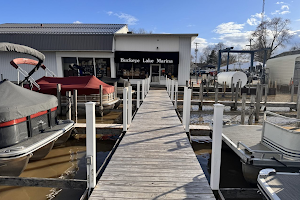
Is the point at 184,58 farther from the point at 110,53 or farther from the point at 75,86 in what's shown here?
the point at 75,86

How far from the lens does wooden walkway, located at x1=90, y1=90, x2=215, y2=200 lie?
3.21 m

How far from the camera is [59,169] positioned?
19.1 feet

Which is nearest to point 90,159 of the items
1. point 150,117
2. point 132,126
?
point 132,126

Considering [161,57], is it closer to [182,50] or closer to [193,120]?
[182,50]

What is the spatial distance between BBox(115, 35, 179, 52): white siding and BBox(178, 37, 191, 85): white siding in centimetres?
47

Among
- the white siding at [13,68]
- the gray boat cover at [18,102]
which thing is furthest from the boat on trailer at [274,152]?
the white siding at [13,68]

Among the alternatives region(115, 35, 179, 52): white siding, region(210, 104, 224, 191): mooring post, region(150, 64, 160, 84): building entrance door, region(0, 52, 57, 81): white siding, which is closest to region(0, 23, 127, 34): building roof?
region(115, 35, 179, 52): white siding

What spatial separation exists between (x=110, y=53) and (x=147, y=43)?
364cm

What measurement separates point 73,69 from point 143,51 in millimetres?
6655

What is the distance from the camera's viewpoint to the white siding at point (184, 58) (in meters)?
19.3

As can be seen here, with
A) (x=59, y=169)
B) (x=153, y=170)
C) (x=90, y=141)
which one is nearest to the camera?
(x=90, y=141)

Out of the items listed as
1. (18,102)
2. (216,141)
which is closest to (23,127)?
(18,102)

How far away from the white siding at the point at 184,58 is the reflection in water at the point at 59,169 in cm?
1335

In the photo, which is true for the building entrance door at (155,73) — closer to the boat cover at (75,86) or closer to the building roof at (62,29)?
the building roof at (62,29)
